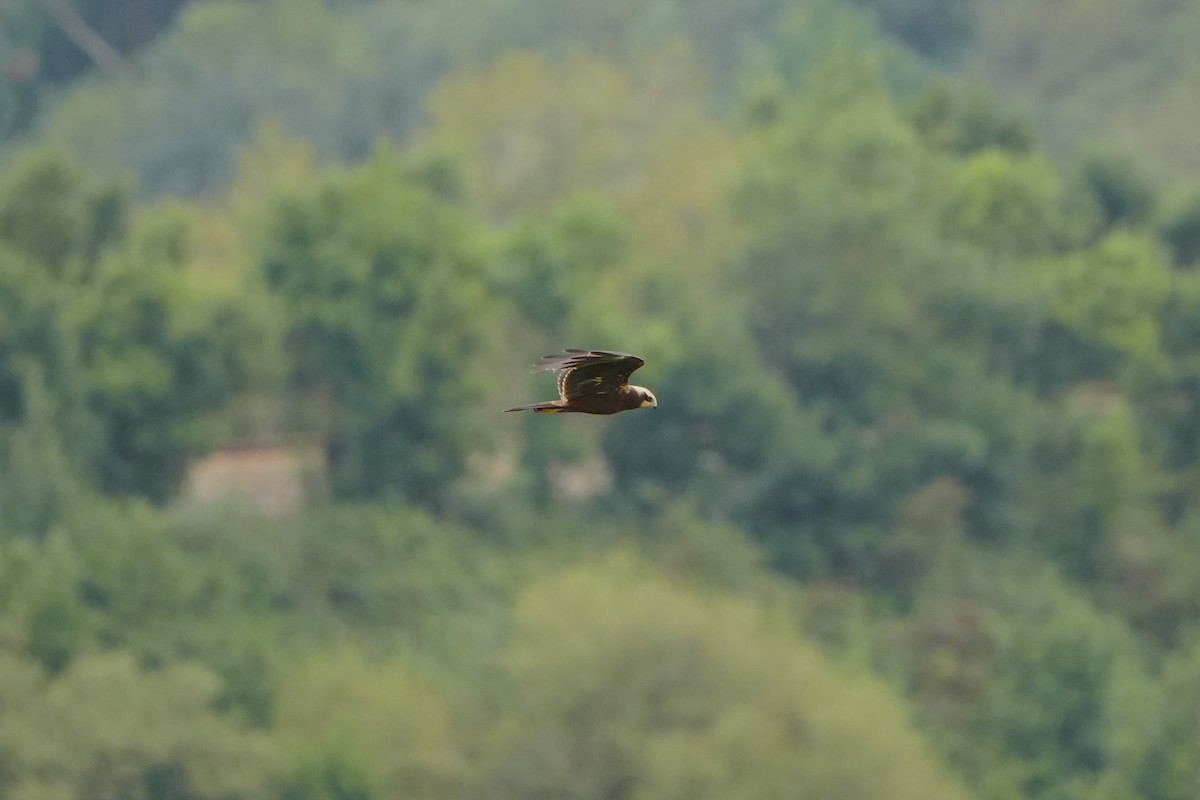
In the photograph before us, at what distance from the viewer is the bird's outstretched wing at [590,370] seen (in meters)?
14.9

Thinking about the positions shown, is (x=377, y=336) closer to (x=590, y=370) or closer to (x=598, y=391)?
(x=598, y=391)

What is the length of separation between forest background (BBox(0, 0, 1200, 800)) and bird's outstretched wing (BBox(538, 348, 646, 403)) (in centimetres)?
2572

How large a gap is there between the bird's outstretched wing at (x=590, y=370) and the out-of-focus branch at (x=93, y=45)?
78.1m

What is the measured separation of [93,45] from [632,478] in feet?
144

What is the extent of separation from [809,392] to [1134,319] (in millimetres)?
7585

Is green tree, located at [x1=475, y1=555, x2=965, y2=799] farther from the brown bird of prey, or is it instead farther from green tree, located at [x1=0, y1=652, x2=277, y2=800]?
the brown bird of prey

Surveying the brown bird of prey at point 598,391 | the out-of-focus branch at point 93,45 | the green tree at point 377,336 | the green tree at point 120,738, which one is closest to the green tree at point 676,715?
the green tree at point 120,738

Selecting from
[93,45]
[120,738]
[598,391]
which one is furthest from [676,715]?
[93,45]

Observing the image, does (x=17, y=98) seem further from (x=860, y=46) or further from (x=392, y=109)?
(x=860, y=46)

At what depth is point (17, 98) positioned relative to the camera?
292 feet

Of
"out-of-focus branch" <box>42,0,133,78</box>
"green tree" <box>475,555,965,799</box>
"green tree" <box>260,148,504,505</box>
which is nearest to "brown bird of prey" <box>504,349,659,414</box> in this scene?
"green tree" <box>475,555,965,799</box>

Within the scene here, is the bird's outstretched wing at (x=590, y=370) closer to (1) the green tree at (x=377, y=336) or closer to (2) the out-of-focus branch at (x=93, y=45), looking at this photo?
(1) the green tree at (x=377, y=336)

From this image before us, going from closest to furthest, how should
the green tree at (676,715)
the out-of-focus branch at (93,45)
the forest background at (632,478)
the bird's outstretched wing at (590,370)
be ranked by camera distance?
the bird's outstretched wing at (590,370) → the green tree at (676,715) → the forest background at (632,478) → the out-of-focus branch at (93,45)

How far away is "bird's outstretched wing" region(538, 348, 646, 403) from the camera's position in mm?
14898
